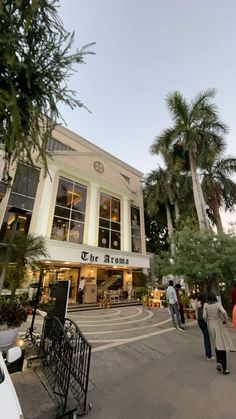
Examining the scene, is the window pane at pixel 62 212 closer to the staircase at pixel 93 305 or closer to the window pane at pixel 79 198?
the window pane at pixel 79 198

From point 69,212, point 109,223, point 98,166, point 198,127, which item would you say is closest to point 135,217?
point 109,223

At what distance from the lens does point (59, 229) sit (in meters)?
14.9

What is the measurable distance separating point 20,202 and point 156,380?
12.6 metres

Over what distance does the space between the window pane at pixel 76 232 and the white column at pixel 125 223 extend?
13.9ft

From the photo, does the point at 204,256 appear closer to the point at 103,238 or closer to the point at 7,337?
the point at 7,337

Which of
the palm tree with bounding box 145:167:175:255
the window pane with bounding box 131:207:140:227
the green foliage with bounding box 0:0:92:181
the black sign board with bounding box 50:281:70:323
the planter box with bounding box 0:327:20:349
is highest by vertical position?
the palm tree with bounding box 145:167:175:255

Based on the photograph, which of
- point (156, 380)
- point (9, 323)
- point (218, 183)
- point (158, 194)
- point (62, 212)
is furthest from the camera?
point (158, 194)

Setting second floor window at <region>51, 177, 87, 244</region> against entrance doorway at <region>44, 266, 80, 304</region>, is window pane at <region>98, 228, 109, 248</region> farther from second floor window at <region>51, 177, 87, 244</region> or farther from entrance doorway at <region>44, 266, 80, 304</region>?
entrance doorway at <region>44, 266, 80, 304</region>

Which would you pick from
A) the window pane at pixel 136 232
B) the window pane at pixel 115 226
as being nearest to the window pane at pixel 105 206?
the window pane at pixel 115 226

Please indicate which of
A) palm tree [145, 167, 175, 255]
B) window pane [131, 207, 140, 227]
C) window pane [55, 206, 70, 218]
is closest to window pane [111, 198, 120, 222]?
window pane [131, 207, 140, 227]

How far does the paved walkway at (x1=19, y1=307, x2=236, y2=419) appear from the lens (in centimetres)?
311

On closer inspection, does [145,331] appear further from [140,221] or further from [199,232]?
[140,221]

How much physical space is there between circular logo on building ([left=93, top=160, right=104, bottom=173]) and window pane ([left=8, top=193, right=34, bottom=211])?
6.63m

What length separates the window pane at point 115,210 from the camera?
742 inches
